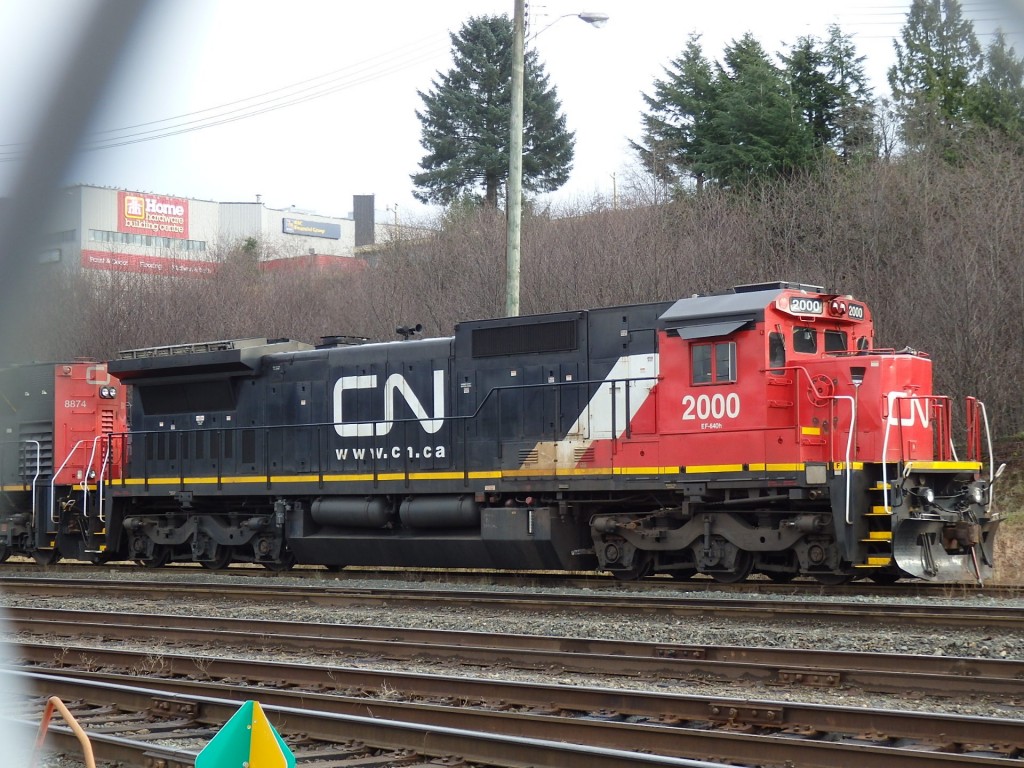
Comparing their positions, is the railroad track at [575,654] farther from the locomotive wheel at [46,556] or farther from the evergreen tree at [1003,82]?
the locomotive wheel at [46,556]

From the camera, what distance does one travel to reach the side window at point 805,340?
43.8ft

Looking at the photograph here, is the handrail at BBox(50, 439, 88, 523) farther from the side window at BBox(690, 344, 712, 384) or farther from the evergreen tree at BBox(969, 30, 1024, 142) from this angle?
the evergreen tree at BBox(969, 30, 1024, 142)

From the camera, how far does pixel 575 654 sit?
28.5ft

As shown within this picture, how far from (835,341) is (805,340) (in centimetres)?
67

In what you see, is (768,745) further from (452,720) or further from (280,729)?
(280,729)

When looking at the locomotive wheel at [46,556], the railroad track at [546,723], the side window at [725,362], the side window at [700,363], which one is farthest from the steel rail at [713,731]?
the locomotive wheel at [46,556]

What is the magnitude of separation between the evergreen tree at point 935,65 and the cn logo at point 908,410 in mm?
11245

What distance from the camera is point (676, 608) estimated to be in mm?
11141

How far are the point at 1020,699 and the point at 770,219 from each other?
1896 cm

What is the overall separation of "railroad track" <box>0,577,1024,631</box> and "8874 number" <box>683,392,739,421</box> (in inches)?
88.4

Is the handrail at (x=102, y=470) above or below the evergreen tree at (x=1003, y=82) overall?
below

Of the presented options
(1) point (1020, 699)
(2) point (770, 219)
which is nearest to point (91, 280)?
(1) point (1020, 699)

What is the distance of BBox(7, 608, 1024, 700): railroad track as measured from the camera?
7551 millimetres

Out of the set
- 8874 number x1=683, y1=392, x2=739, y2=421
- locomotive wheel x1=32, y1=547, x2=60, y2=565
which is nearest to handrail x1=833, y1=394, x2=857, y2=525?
8874 number x1=683, y1=392, x2=739, y2=421
